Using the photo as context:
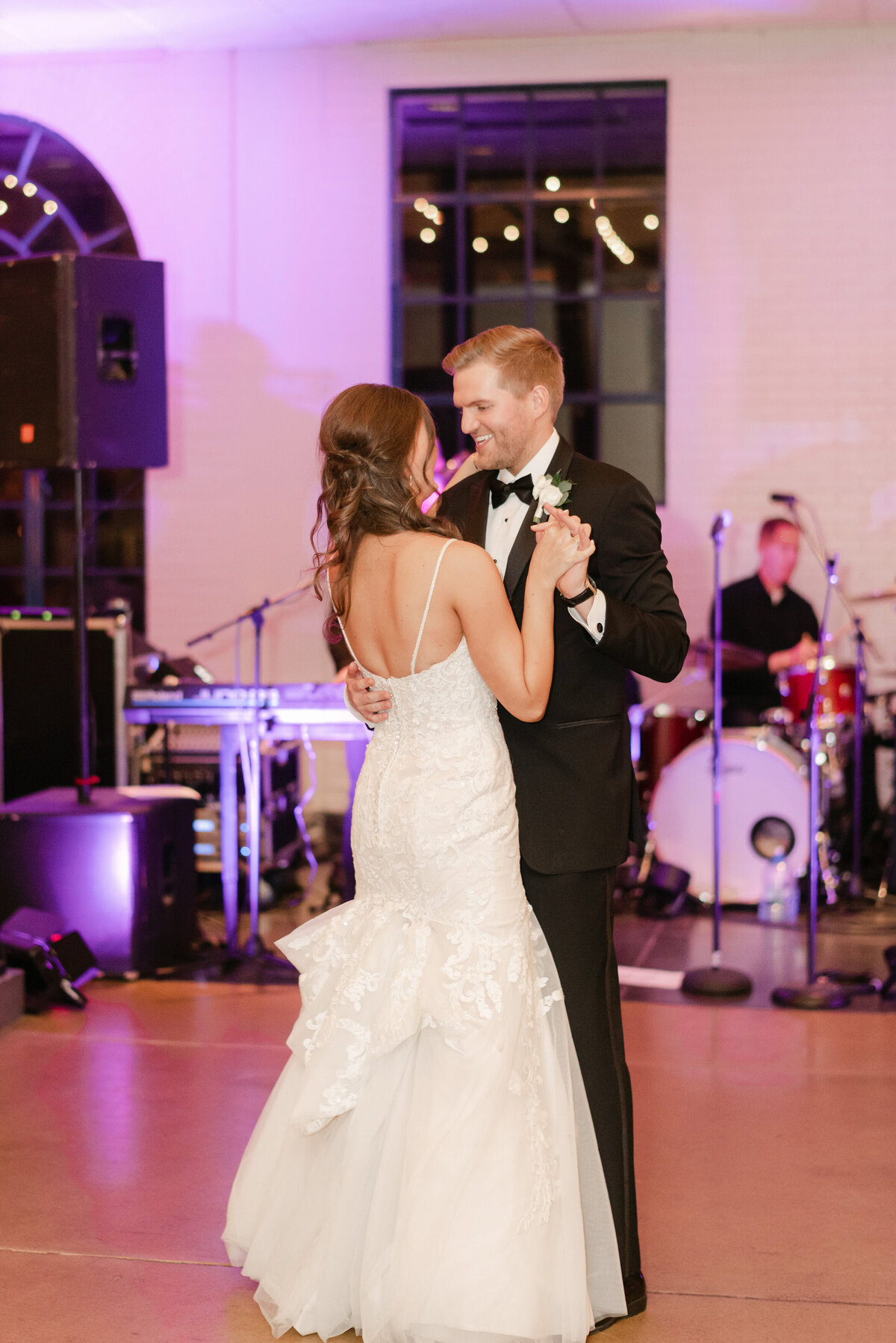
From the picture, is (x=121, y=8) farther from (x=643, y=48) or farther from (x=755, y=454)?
(x=755, y=454)

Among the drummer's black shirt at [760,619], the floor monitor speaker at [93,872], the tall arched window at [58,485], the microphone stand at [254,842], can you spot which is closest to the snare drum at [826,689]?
the drummer's black shirt at [760,619]

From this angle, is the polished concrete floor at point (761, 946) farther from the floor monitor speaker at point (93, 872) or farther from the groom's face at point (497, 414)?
the groom's face at point (497, 414)

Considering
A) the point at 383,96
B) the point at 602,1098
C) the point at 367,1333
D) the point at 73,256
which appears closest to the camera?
the point at 367,1333

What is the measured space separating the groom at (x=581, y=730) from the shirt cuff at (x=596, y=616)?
10cm

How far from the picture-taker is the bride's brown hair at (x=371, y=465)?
2.45m

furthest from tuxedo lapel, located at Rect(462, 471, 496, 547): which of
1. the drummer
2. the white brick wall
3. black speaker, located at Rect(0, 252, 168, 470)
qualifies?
the white brick wall

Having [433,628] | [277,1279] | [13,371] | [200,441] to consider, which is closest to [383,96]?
[200,441]

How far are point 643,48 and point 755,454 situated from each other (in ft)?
7.19

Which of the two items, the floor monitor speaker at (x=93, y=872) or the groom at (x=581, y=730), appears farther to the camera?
the floor monitor speaker at (x=93, y=872)

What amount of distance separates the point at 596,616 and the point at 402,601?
335 millimetres

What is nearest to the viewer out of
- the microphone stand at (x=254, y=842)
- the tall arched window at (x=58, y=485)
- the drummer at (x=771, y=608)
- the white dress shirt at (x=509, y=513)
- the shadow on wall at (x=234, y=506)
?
the white dress shirt at (x=509, y=513)

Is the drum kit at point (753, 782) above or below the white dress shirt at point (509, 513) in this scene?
below

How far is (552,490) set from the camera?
2379 millimetres

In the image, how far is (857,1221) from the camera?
3.10 metres
